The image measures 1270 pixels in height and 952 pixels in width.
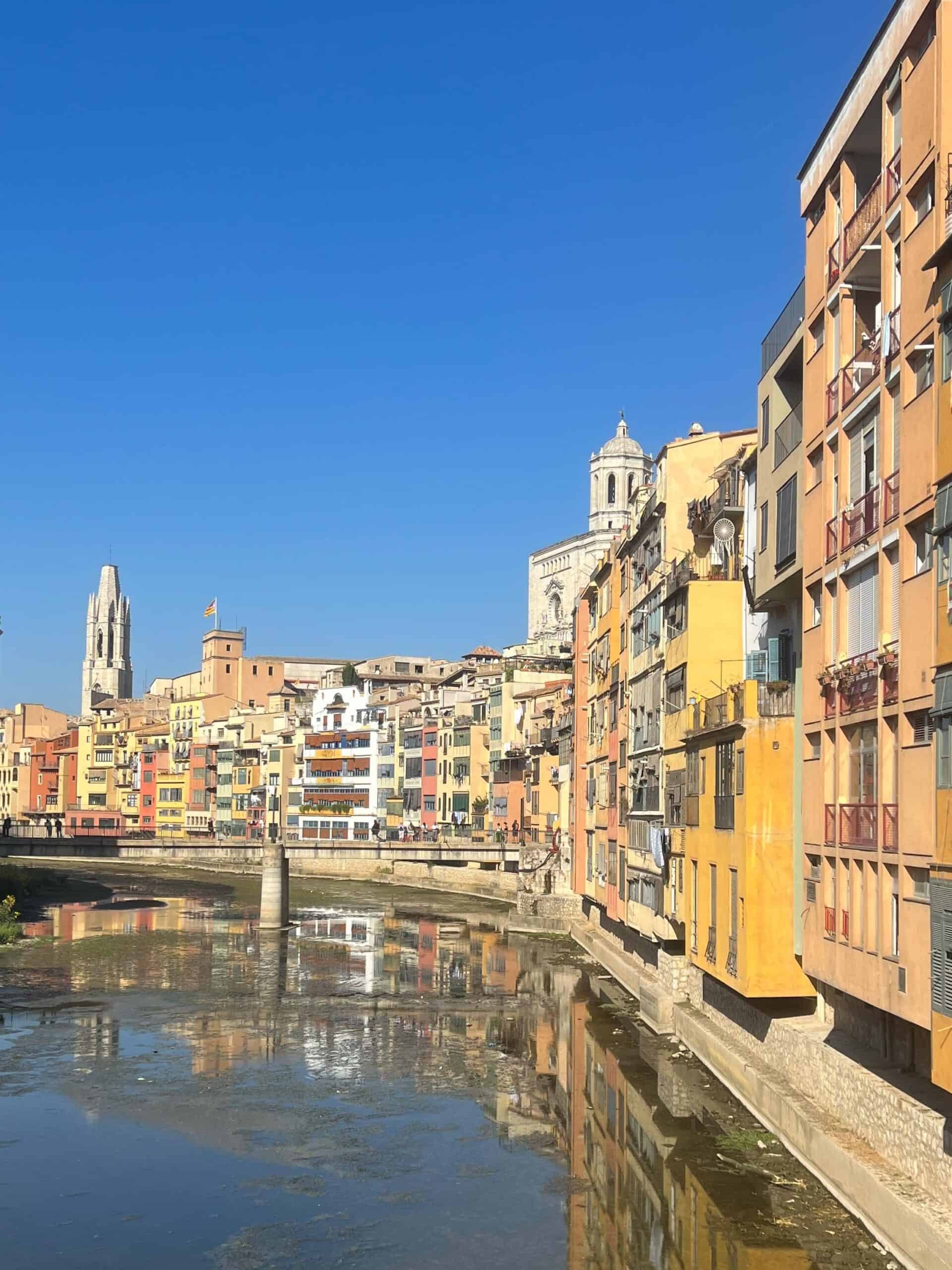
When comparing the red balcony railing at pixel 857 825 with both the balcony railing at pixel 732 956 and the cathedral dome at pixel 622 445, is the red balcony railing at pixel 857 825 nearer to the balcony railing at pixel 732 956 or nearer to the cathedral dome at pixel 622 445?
the balcony railing at pixel 732 956

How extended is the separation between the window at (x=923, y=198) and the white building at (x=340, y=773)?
110m

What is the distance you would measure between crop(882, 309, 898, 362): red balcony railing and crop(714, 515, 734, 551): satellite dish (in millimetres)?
14694

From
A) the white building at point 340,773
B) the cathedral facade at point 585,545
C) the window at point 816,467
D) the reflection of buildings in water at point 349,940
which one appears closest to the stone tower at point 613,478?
the cathedral facade at point 585,545

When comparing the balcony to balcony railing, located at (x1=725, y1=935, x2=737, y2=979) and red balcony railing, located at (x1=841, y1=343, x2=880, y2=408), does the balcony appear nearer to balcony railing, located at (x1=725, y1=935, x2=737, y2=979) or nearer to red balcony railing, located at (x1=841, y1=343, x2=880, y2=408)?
red balcony railing, located at (x1=841, y1=343, x2=880, y2=408)

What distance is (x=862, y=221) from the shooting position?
2434cm

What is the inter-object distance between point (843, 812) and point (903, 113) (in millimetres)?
11158

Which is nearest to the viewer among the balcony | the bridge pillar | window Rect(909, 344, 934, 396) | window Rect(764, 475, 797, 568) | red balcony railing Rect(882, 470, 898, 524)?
window Rect(909, 344, 934, 396)

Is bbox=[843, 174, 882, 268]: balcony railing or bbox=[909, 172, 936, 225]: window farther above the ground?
bbox=[843, 174, 882, 268]: balcony railing

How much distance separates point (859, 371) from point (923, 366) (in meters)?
3.82

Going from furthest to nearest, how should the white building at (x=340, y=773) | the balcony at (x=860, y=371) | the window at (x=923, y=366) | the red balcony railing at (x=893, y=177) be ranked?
1. the white building at (x=340, y=773)
2. the balcony at (x=860, y=371)
3. the red balcony railing at (x=893, y=177)
4. the window at (x=923, y=366)

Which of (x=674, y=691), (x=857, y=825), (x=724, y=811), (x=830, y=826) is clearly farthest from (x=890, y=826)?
(x=674, y=691)

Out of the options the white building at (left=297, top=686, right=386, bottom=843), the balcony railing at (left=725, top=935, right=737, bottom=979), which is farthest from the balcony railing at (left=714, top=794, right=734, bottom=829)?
the white building at (left=297, top=686, right=386, bottom=843)

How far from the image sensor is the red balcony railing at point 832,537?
25266mm

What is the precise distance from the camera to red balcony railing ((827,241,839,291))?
25.7m
